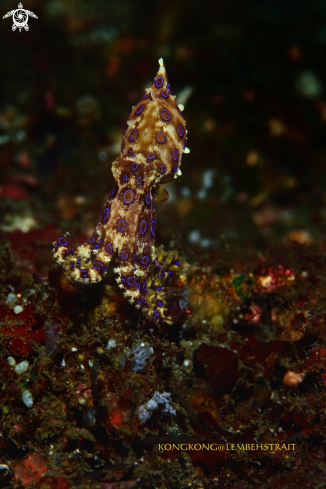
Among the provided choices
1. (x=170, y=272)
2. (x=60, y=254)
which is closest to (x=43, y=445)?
(x=60, y=254)

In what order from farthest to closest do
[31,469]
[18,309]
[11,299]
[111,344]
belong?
[11,299]
[18,309]
[111,344]
[31,469]

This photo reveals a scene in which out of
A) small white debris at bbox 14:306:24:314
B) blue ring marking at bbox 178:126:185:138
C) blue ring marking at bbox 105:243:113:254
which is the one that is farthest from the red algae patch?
blue ring marking at bbox 178:126:185:138

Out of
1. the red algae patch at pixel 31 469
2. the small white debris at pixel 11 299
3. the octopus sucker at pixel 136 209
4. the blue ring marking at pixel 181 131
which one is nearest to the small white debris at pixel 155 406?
the octopus sucker at pixel 136 209

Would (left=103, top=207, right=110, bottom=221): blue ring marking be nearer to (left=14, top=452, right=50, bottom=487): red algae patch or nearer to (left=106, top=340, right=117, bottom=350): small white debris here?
(left=106, top=340, right=117, bottom=350): small white debris

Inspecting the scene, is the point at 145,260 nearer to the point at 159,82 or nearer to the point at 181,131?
the point at 181,131

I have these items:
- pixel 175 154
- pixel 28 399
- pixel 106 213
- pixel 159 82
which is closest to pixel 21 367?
pixel 28 399

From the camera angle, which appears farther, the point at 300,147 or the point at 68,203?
the point at 68,203

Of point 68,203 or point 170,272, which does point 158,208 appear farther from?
point 170,272

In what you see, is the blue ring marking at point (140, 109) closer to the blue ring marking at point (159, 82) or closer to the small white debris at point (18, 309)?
the blue ring marking at point (159, 82)
